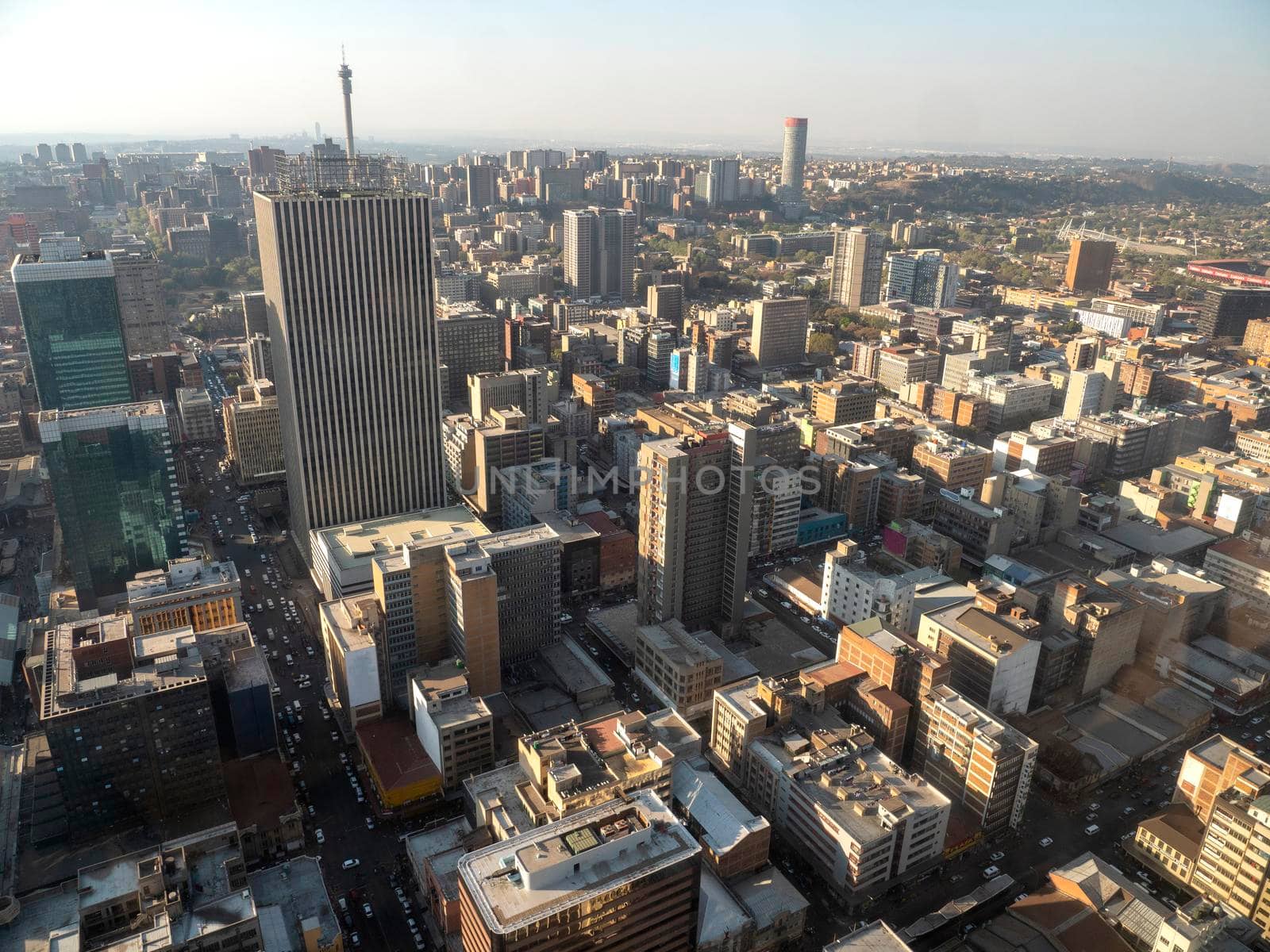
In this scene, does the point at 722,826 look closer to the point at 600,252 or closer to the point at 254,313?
the point at 254,313

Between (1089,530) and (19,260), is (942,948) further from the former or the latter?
(19,260)

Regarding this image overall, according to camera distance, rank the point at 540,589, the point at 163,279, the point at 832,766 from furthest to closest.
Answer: the point at 163,279
the point at 540,589
the point at 832,766

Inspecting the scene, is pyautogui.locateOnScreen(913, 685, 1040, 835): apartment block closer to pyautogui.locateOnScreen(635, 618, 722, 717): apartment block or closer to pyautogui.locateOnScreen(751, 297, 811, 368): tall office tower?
Result: pyautogui.locateOnScreen(635, 618, 722, 717): apartment block

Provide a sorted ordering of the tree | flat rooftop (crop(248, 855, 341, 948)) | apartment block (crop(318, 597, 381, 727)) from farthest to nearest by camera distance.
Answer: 1. the tree
2. apartment block (crop(318, 597, 381, 727))
3. flat rooftop (crop(248, 855, 341, 948))

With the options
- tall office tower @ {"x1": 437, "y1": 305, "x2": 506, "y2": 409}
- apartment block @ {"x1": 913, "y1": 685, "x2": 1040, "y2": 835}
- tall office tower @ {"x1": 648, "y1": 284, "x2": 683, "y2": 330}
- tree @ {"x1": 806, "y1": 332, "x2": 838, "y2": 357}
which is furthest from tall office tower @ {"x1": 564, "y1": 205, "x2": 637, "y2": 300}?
apartment block @ {"x1": 913, "y1": 685, "x2": 1040, "y2": 835}

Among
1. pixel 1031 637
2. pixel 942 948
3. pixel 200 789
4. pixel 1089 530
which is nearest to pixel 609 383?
pixel 1089 530

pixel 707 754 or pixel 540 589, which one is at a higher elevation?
pixel 540 589
